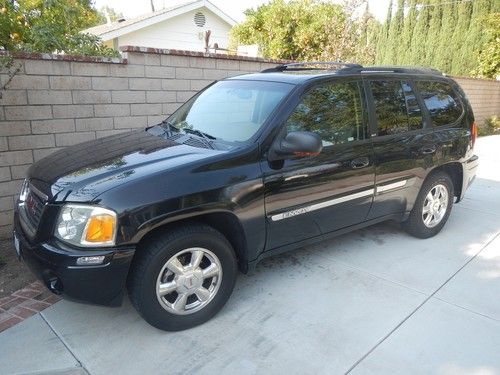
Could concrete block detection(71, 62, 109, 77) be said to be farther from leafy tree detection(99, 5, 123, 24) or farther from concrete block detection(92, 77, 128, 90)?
leafy tree detection(99, 5, 123, 24)

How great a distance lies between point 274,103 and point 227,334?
177cm

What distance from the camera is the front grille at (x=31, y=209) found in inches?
106

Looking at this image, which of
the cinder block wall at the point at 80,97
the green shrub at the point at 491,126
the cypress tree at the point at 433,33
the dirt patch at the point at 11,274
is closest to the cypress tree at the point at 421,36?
the cypress tree at the point at 433,33

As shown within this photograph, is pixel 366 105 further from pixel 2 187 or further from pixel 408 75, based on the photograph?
pixel 2 187

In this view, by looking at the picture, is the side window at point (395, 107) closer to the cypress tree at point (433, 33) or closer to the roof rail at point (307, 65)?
the roof rail at point (307, 65)

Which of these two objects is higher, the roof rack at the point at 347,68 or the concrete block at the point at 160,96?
the roof rack at the point at 347,68

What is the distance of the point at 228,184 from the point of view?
285 cm

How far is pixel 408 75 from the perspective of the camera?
4.21 metres

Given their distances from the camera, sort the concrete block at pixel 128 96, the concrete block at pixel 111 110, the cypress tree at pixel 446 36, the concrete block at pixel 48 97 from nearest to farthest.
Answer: the concrete block at pixel 48 97, the concrete block at pixel 111 110, the concrete block at pixel 128 96, the cypress tree at pixel 446 36

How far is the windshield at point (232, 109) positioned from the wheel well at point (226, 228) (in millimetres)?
617

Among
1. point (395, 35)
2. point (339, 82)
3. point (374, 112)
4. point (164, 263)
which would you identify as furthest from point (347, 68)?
point (395, 35)

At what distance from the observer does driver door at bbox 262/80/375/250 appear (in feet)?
10.4

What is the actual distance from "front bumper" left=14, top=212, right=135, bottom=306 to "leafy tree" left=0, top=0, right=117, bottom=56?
2.83m

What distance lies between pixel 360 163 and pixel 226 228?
1359 millimetres
